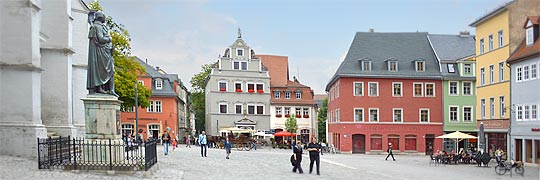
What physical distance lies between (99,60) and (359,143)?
41557mm

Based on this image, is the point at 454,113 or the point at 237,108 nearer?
the point at 454,113

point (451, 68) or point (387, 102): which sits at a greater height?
point (451, 68)

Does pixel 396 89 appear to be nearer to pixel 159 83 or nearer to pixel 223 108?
pixel 223 108

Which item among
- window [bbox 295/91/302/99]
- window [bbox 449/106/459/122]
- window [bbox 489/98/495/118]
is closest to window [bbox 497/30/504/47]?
window [bbox 489/98/495/118]

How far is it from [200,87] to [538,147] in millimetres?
61925

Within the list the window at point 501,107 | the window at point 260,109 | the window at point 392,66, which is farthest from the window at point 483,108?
the window at point 260,109

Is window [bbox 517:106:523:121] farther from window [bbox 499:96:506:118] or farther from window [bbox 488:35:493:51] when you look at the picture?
window [bbox 488:35:493:51]

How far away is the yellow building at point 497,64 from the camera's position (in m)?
39.2

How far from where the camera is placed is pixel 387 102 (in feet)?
186

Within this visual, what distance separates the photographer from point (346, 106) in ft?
184

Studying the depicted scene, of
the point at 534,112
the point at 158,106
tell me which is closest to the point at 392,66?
the point at 534,112

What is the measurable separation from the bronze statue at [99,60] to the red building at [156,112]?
4854 cm

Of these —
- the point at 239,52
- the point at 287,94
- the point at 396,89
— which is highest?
the point at 239,52

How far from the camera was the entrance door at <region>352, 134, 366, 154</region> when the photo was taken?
5616cm
